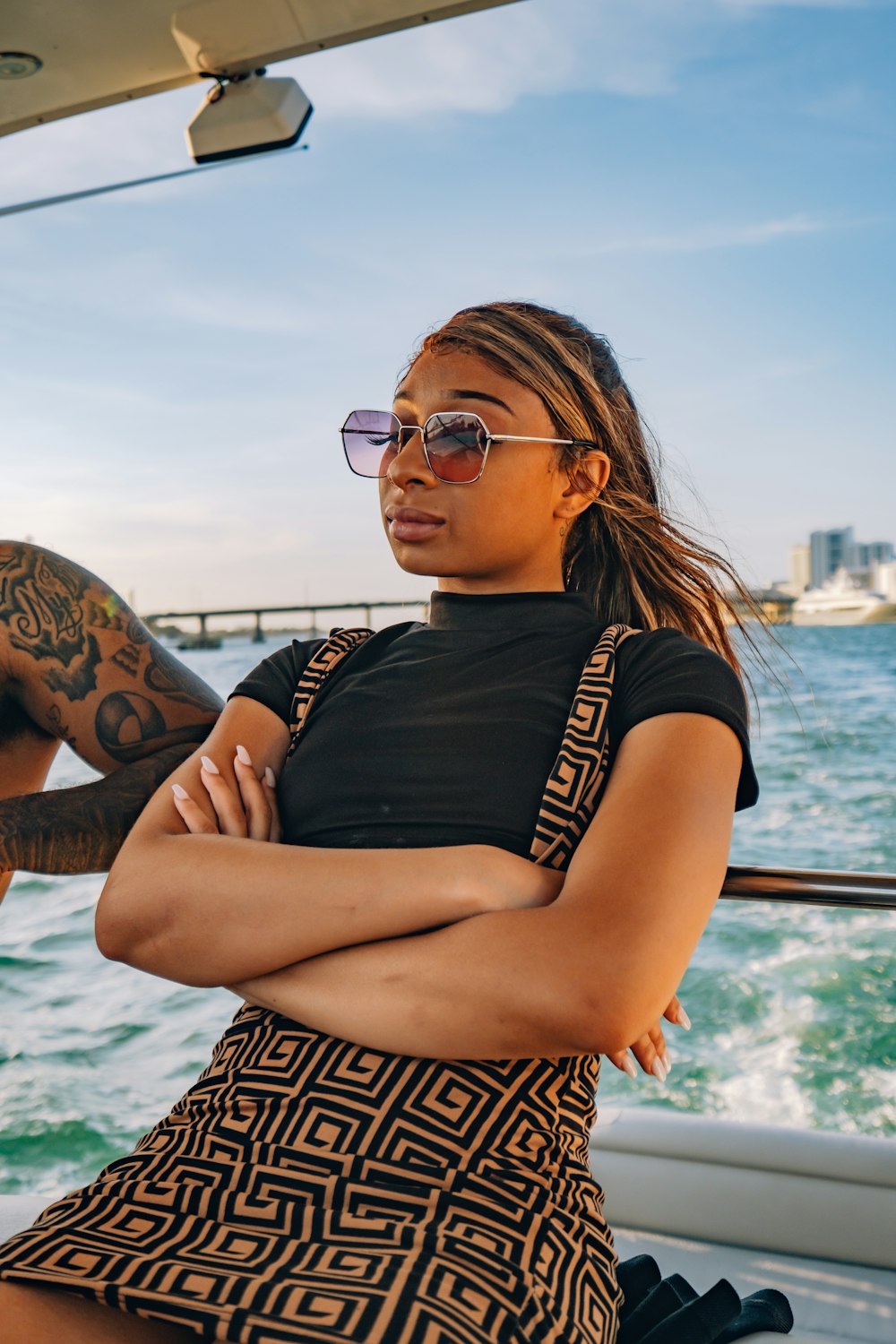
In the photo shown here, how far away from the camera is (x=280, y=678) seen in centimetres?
144

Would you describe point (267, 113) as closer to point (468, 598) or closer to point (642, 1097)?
point (468, 598)

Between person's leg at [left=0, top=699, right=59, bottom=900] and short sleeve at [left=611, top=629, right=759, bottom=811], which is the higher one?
short sleeve at [left=611, top=629, right=759, bottom=811]

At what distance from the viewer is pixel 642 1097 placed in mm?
5773

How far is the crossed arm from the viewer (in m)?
0.94

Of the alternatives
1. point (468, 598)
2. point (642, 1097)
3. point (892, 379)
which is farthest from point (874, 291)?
point (468, 598)

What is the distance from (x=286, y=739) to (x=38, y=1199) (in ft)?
2.37

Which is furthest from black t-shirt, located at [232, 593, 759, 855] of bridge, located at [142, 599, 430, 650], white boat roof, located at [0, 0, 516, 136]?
bridge, located at [142, 599, 430, 650]

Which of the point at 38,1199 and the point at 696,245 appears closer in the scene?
the point at 38,1199

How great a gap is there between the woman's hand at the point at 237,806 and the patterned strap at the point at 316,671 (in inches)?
3.6

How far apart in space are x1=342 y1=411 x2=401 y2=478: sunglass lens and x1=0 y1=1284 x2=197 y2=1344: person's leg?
102 centimetres

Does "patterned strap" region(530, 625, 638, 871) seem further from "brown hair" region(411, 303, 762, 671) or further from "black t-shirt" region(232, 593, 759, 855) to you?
"brown hair" region(411, 303, 762, 671)

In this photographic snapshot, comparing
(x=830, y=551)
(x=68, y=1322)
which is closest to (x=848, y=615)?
(x=830, y=551)

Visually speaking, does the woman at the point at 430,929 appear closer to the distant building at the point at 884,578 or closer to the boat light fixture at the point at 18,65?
the boat light fixture at the point at 18,65

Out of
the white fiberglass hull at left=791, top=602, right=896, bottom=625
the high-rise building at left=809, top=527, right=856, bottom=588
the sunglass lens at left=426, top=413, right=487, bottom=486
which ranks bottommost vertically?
the white fiberglass hull at left=791, top=602, right=896, bottom=625
